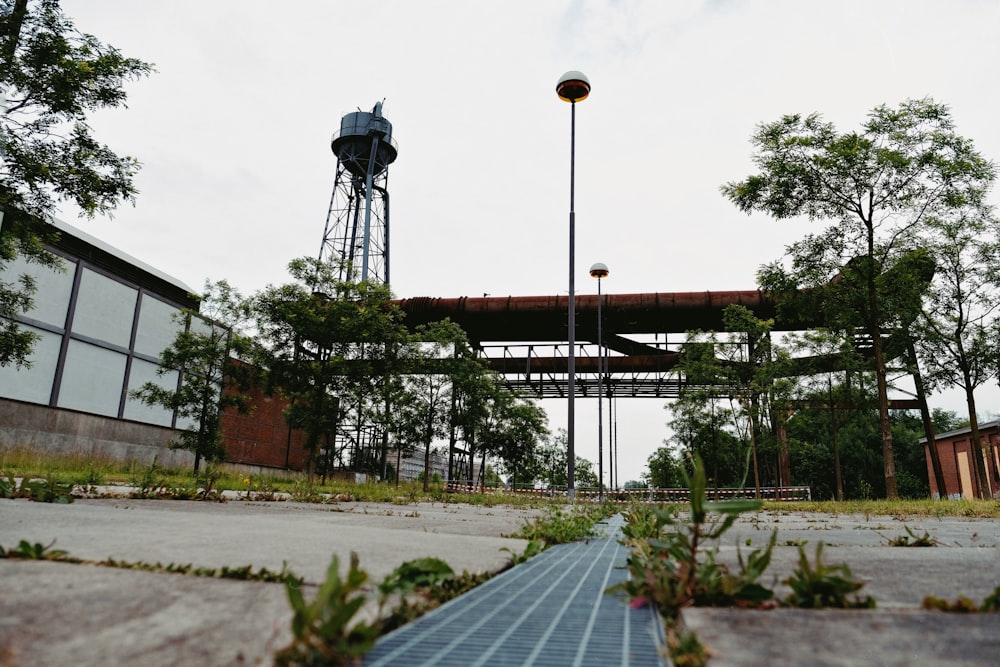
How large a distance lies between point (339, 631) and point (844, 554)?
3.10 metres

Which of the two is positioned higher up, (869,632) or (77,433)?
(77,433)

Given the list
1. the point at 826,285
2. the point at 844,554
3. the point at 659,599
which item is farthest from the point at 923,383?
the point at 659,599

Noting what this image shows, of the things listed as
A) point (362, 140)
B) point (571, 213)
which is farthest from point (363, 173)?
point (571, 213)

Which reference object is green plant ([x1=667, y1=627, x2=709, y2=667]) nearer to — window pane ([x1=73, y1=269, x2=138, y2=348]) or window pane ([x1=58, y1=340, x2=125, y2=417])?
window pane ([x1=58, y1=340, x2=125, y2=417])

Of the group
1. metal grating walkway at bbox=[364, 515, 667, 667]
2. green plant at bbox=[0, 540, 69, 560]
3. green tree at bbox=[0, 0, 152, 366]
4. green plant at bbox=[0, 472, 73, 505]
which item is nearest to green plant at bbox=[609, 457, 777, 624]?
metal grating walkway at bbox=[364, 515, 667, 667]

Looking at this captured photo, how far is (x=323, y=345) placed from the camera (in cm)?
1659

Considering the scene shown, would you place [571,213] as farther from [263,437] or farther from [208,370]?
Answer: [263,437]

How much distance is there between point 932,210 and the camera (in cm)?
1501

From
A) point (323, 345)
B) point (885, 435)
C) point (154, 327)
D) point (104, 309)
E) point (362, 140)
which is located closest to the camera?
point (885, 435)

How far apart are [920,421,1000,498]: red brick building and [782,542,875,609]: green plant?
41.4m

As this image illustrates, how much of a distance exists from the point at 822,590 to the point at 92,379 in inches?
972

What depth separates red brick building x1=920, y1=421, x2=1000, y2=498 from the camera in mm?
33969

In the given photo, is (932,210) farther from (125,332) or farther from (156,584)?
(125,332)

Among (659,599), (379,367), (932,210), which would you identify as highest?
(932,210)
